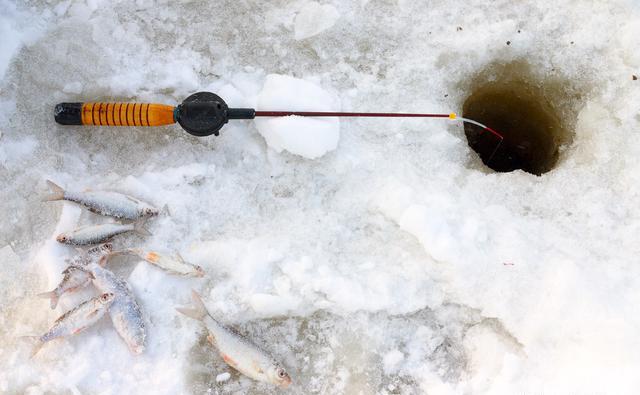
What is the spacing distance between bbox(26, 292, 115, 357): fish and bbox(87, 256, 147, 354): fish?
Answer: 3cm

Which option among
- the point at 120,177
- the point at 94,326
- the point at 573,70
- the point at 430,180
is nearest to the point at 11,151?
the point at 120,177

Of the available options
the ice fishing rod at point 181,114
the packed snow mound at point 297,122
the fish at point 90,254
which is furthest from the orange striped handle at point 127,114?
the fish at point 90,254

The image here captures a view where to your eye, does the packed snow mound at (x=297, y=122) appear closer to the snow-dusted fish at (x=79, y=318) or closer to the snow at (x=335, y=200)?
the snow at (x=335, y=200)

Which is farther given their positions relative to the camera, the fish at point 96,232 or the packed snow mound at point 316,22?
the packed snow mound at point 316,22

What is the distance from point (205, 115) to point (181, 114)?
102 mm

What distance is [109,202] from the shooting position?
7.45ft

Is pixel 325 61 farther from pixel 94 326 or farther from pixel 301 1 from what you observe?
pixel 94 326

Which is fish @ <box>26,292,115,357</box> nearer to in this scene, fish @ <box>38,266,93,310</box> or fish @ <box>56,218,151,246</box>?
fish @ <box>38,266,93,310</box>

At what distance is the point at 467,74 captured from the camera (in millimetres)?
2486

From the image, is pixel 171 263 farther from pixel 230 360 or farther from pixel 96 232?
pixel 230 360

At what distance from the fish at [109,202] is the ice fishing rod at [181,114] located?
1.02ft

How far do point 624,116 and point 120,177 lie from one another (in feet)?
7.53

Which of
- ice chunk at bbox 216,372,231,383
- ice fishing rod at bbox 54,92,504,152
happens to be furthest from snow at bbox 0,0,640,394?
ice fishing rod at bbox 54,92,504,152

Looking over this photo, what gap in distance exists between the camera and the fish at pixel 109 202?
2.26m
